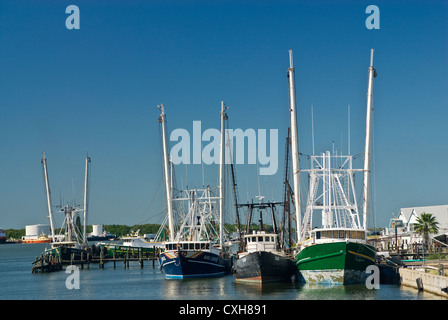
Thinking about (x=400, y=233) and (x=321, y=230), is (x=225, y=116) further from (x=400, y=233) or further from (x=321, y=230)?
(x=400, y=233)

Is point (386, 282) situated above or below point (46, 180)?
below

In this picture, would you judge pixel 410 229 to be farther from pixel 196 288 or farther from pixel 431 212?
pixel 196 288

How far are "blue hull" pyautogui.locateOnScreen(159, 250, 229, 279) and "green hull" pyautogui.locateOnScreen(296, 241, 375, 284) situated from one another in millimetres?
18059

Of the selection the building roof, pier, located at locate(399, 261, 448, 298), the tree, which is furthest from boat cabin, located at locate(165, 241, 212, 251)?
the building roof

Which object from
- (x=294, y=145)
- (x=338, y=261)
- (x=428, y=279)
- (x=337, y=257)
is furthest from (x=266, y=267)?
(x=428, y=279)

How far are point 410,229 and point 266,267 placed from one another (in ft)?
195

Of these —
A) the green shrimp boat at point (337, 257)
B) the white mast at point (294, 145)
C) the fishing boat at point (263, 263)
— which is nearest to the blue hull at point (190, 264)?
the fishing boat at point (263, 263)

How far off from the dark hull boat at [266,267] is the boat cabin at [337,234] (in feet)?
20.7

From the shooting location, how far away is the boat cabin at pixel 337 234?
57719 mm

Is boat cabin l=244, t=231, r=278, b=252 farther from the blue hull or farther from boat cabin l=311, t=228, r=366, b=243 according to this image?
the blue hull

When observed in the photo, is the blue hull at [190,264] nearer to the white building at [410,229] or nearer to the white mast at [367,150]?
the white mast at [367,150]
